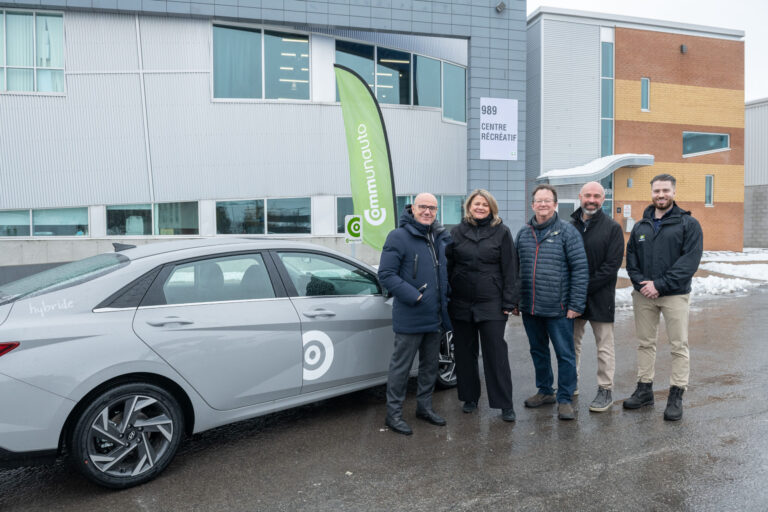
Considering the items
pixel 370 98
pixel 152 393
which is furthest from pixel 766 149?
pixel 152 393

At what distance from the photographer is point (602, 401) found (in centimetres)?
477

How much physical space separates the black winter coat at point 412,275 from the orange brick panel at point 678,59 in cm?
1968

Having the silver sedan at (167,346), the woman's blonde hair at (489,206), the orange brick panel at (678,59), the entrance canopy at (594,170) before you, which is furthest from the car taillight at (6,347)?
the orange brick panel at (678,59)

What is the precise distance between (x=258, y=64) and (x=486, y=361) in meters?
13.6

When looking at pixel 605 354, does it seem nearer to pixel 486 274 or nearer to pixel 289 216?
pixel 486 274

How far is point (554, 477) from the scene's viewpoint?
3506mm

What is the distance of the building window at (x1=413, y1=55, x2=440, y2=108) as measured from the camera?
17.4 meters

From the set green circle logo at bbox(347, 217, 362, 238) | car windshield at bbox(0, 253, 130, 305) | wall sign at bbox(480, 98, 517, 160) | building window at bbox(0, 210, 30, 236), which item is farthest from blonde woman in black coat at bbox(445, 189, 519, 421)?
building window at bbox(0, 210, 30, 236)

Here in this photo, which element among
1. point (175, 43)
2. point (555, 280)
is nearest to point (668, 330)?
point (555, 280)

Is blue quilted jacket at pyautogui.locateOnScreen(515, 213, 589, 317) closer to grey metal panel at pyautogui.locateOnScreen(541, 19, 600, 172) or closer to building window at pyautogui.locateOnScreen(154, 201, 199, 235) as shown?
building window at pyautogui.locateOnScreen(154, 201, 199, 235)

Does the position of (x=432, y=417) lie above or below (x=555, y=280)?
below

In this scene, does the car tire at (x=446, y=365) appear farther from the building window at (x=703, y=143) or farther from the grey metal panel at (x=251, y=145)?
the building window at (x=703, y=143)

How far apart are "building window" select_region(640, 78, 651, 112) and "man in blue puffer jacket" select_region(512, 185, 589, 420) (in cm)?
1953

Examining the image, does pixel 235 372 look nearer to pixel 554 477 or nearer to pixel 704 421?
pixel 554 477
